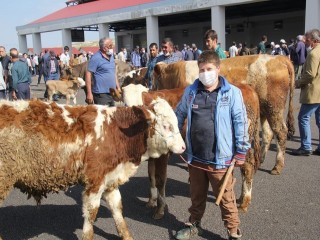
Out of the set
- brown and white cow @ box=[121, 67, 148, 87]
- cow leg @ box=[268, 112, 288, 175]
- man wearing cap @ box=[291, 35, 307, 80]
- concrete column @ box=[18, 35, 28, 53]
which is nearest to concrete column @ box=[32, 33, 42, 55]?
concrete column @ box=[18, 35, 28, 53]

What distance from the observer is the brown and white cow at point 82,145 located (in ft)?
10.9

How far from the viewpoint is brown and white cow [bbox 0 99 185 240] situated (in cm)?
332

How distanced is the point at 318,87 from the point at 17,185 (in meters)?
5.11

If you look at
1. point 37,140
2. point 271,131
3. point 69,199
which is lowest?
point 69,199

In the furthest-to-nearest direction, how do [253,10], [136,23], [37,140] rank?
[136,23], [253,10], [37,140]

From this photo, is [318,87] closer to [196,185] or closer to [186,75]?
[186,75]

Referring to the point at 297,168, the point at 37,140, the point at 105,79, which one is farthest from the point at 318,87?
the point at 37,140

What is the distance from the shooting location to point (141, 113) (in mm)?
3602

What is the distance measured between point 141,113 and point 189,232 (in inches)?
53.3

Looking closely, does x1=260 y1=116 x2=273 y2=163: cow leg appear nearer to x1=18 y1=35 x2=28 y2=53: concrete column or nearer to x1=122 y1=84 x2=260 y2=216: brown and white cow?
x1=122 y1=84 x2=260 y2=216: brown and white cow

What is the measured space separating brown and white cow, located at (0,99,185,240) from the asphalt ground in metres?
0.56

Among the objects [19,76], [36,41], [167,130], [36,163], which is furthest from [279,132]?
[36,41]

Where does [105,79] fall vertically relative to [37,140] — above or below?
above

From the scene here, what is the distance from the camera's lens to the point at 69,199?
5.07 meters
